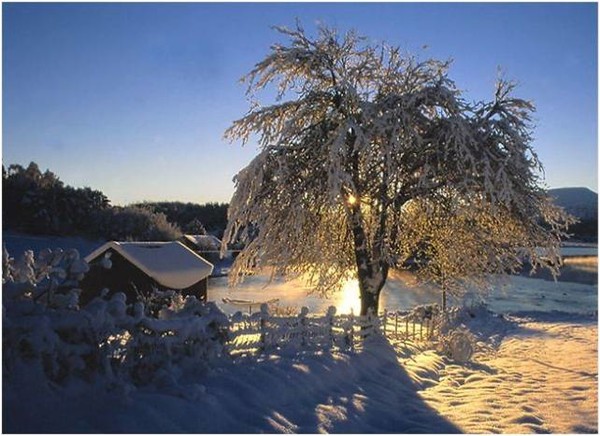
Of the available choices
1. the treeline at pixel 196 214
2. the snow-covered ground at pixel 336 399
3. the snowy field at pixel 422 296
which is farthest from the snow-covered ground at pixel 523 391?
the treeline at pixel 196 214

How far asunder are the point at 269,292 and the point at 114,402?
36389 mm

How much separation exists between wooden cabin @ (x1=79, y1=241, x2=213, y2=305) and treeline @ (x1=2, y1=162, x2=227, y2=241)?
149 feet

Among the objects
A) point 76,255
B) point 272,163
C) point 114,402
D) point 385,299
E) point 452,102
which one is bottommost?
point 385,299

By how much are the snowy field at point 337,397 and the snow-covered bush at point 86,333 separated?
0.62 feet

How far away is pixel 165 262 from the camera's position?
18469mm

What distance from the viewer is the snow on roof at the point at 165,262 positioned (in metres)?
18.0

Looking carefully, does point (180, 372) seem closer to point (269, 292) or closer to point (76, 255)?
point (76, 255)

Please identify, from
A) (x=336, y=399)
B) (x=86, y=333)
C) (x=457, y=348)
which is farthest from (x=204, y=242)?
(x=86, y=333)

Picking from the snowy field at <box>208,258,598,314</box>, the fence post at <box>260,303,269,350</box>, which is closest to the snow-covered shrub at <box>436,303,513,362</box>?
the snowy field at <box>208,258,598,314</box>

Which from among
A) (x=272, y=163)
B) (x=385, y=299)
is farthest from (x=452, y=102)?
(x=385, y=299)

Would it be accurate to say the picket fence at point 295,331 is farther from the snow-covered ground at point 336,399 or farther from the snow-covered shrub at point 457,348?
the snow-covered shrub at point 457,348

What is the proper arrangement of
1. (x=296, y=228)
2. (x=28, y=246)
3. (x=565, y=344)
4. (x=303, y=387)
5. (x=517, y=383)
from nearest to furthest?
(x=303, y=387) < (x=517, y=383) < (x=296, y=228) < (x=565, y=344) < (x=28, y=246)

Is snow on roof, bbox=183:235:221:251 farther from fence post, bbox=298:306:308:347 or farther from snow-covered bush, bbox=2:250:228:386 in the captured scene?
snow-covered bush, bbox=2:250:228:386

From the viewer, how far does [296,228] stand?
12953 millimetres
